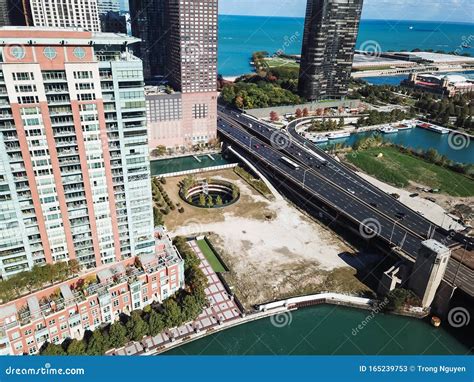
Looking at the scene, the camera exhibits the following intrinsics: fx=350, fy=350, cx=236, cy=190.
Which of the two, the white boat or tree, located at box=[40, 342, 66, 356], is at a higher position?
tree, located at box=[40, 342, 66, 356]

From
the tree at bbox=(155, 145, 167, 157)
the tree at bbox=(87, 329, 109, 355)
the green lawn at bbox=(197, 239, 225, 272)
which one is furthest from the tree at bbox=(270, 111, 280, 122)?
the tree at bbox=(87, 329, 109, 355)

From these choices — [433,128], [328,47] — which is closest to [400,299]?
[433,128]

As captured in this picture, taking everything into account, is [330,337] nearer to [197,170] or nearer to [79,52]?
[79,52]

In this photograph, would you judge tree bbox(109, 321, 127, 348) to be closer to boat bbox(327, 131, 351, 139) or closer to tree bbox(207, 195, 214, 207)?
tree bbox(207, 195, 214, 207)

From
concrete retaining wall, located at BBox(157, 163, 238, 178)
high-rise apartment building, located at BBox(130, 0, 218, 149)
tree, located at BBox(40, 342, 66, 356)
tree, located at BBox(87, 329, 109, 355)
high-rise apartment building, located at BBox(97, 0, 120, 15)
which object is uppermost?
high-rise apartment building, located at BBox(97, 0, 120, 15)

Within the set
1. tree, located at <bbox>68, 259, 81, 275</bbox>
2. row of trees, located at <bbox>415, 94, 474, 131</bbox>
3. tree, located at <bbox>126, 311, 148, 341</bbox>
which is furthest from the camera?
row of trees, located at <bbox>415, 94, 474, 131</bbox>

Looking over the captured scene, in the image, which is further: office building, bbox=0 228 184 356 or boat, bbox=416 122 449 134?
boat, bbox=416 122 449 134

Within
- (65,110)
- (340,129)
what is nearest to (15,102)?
(65,110)

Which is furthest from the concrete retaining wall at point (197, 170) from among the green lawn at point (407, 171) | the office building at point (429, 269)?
the office building at point (429, 269)
